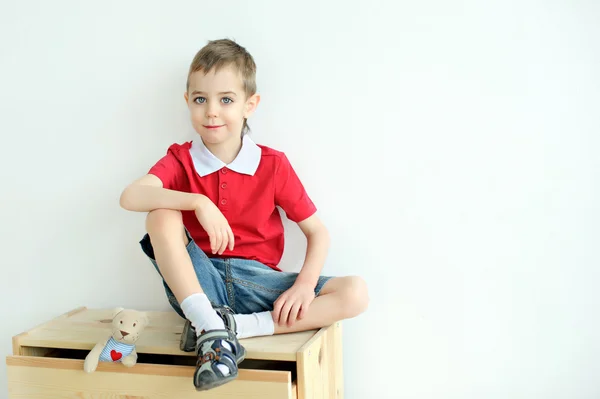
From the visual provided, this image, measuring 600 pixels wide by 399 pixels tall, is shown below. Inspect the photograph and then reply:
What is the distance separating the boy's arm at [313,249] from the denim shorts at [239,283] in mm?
34

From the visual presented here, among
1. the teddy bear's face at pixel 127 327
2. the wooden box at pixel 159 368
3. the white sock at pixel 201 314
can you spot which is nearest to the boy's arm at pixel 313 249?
the wooden box at pixel 159 368

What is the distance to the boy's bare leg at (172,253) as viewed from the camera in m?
1.13

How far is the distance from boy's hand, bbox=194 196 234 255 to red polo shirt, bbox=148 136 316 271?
0.14m

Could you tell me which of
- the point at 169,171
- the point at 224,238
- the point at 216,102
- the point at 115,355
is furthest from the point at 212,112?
the point at 115,355

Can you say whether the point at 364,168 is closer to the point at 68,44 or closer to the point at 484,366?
the point at 484,366

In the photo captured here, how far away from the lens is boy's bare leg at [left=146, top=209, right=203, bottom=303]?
113 cm

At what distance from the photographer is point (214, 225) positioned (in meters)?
1.14

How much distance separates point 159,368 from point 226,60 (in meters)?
0.61

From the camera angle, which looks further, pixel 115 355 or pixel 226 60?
pixel 226 60

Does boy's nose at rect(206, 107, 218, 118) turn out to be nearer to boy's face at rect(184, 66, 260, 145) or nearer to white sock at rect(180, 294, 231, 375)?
boy's face at rect(184, 66, 260, 145)

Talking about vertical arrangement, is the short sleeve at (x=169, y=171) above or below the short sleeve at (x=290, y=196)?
above

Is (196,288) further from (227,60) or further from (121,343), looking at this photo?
(227,60)

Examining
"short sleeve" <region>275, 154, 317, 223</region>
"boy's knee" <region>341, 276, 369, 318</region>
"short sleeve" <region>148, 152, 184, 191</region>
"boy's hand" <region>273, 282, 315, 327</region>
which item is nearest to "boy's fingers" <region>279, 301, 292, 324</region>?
"boy's hand" <region>273, 282, 315, 327</region>

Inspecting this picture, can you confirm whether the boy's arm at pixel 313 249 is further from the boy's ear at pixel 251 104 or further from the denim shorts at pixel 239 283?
the boy's ear at pixel 251 104
